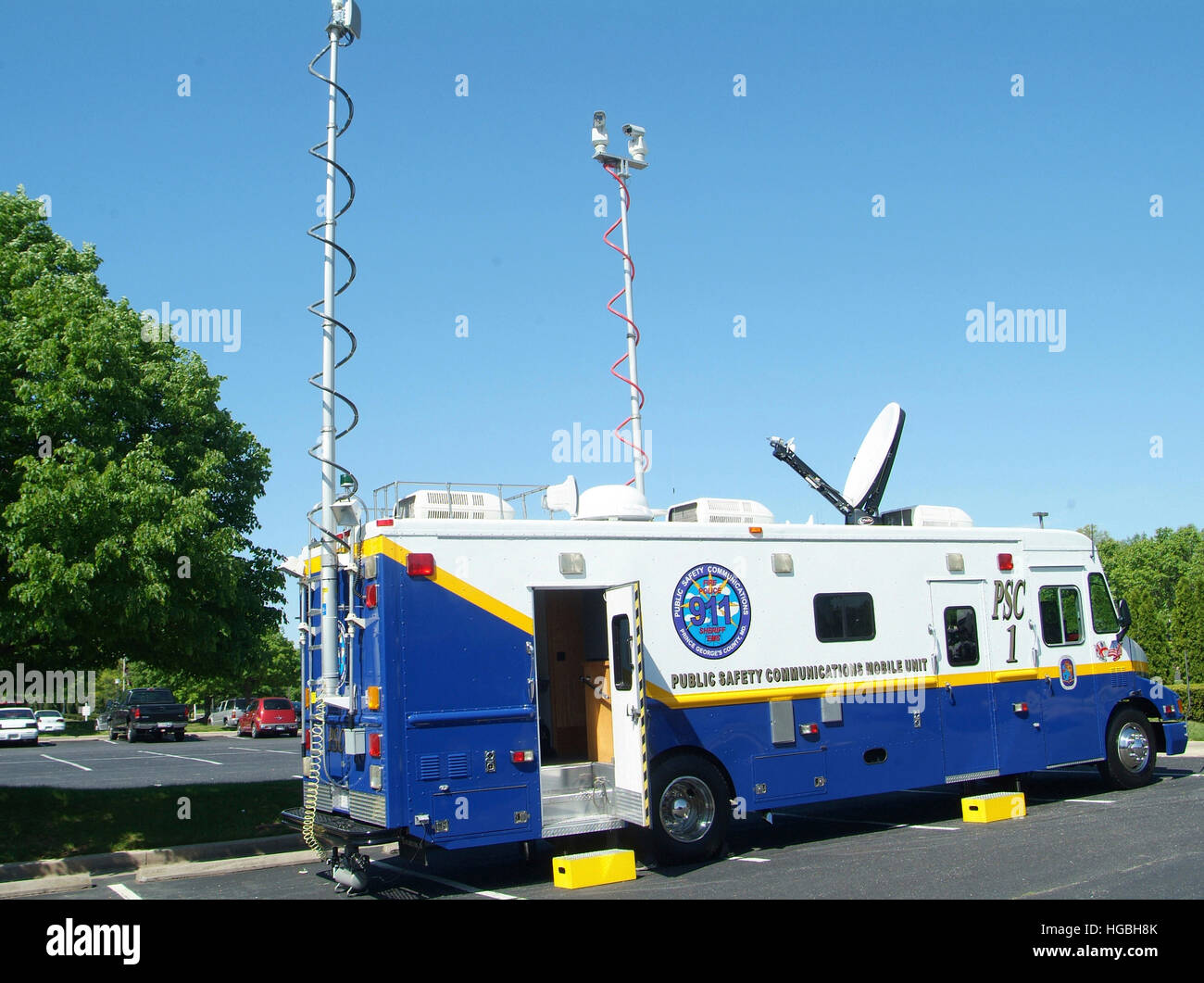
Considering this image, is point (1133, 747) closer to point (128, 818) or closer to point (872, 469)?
point (872, 469)

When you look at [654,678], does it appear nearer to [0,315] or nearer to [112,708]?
[0,315]

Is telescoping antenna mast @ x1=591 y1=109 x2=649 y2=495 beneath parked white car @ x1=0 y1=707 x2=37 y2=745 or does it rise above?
above

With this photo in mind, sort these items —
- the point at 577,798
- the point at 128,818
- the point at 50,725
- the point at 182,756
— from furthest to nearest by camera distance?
the point at 50,725 < the point at 182,756 < the point at 128,818 < the point at 577,798

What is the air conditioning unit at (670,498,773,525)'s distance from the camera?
421 inches

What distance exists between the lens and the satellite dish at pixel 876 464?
42.8ft

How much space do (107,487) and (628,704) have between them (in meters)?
5.56

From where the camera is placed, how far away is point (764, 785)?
10.1 meters

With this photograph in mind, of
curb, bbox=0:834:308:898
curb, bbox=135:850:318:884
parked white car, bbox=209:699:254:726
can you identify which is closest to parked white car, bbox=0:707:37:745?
parked white car, bbox=209:699:254:726

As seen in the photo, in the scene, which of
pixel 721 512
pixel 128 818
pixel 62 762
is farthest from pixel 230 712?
pixel 721 512

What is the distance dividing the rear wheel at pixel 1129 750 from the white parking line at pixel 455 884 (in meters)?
A: 8.23

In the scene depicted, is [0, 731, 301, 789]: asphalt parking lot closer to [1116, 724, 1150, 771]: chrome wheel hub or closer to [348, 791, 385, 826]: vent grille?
[348, 791, 385, 826]: vent grille

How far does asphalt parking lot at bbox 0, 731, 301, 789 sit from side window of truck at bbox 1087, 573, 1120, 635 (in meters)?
14.2

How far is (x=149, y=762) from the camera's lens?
26859 millimetres
